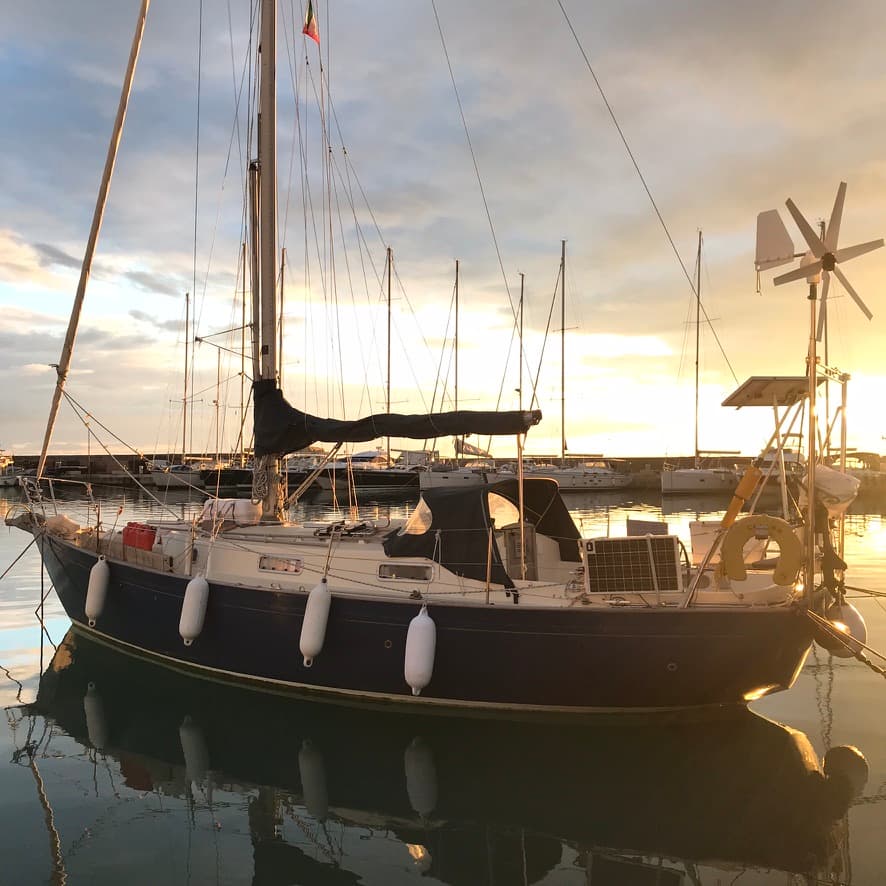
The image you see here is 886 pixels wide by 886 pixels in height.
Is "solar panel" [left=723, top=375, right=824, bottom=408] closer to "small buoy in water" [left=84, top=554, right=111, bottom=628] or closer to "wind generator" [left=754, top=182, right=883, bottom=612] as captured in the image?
"wind generator" [left=754, top=182, right=883, bottom=612]

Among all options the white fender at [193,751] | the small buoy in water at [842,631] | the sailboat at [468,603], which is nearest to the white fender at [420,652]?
the sailboat at [468,603]

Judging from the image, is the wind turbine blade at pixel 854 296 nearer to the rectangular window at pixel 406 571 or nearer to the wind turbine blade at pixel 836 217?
the wind turbine blade at pixel 836 217

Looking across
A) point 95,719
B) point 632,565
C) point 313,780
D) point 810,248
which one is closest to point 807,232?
point 810,248

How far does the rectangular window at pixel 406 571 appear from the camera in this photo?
916 centimetres

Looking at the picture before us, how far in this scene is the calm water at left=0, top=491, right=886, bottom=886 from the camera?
5.90 m

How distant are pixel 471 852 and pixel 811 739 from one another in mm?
4554

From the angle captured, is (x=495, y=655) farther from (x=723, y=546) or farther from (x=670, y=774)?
(x=723, y=546)

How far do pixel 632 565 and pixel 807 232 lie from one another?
4196mm

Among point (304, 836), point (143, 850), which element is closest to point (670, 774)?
point (304, 836)

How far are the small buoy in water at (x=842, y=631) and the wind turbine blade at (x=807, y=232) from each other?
A: 3923 millimetres

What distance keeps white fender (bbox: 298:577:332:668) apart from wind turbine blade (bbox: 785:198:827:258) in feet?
22.5

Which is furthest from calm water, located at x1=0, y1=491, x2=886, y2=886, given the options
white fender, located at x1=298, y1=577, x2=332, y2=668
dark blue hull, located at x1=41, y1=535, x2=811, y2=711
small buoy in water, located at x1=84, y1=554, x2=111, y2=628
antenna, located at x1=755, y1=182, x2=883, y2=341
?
antenna, located at x1=755, y1=182, x2=883, y2=341

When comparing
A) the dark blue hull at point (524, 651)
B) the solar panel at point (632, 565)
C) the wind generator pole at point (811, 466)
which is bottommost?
the dark blue hull at point (524, 651)

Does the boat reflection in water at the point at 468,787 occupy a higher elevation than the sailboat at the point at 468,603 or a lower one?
lower
